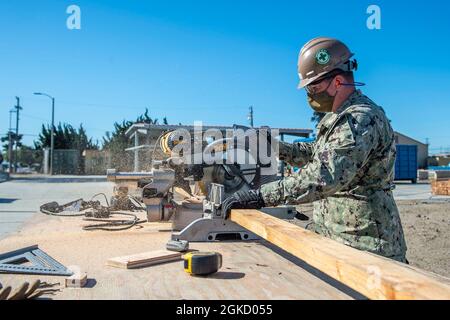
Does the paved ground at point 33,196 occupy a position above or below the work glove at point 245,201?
below

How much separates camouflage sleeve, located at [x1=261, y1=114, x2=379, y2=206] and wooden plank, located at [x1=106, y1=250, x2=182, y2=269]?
0.52 m

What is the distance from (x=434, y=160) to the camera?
44.9m

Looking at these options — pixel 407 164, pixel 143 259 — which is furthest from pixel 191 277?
pixel 407 164

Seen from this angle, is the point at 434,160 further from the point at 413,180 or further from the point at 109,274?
the point at 109,274

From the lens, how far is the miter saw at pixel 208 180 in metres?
2.26

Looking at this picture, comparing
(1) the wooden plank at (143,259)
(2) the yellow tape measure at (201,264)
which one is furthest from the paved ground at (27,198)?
(2) the yellow tape measure at (201,264)

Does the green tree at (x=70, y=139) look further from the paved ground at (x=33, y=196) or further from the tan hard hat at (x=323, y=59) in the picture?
the tan hard hat at (x=323, y=59)

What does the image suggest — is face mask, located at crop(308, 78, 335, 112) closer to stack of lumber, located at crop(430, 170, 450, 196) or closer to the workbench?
the workbench

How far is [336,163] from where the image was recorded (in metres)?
1.55

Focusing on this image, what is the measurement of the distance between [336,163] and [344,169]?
38mm

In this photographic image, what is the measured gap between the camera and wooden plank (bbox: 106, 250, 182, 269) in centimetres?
169

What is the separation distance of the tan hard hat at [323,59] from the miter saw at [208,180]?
53 centimetres
